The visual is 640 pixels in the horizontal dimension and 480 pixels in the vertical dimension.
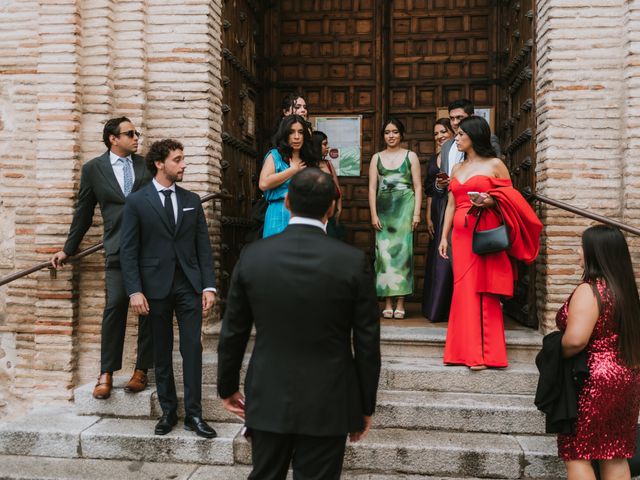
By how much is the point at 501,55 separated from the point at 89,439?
20.9 ft

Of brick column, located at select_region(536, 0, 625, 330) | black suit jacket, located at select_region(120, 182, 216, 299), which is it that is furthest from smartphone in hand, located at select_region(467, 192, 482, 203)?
black suit jacket, located at select_region(120, 182, 216, 299)

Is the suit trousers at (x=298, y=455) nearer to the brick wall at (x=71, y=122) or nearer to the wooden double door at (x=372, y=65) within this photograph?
the brick wall at (x=71, y=122)

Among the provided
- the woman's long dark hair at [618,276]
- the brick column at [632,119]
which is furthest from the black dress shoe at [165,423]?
the brick column at [632,119]

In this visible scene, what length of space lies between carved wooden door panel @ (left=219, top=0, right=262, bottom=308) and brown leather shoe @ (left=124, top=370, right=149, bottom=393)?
60.5 inches

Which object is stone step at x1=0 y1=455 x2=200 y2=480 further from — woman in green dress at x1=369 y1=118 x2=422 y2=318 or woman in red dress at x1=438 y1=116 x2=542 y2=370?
woman in green dress at x1=369 y1=118 x2=422 y2=318

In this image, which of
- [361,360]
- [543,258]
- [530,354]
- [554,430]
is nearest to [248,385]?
[361,360]

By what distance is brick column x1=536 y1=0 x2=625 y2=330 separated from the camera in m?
5.82

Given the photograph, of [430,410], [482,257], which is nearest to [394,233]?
[482,257]

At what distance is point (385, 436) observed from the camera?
4.80 metres

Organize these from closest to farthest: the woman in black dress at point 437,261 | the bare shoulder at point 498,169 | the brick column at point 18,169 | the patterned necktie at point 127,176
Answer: the bare shoulder at point 498,169
the patterned necktie at point 127,176
the brick column at point 18,169
the woman in black dress at point 437,261

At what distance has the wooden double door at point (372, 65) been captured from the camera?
8555 mm

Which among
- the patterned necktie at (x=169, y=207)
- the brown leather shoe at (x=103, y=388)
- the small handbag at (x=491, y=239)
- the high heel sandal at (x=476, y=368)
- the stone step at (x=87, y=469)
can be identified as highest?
the patterned necktie at (x=169, y=207)

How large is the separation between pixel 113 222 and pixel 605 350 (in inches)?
145

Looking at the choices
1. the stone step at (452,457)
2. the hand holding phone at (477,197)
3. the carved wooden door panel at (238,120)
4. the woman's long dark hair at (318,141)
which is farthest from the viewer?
the carved wooden door panel at (238,120)
